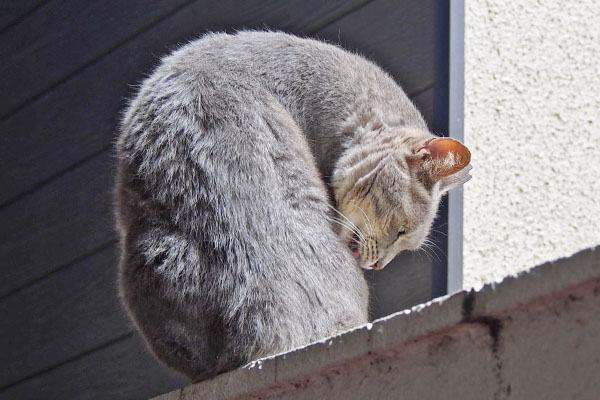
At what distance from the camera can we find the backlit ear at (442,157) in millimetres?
1784

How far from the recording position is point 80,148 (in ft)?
8.31

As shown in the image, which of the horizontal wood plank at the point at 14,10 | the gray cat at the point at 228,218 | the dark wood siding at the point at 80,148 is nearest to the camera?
the gray cat at the point at 228,218

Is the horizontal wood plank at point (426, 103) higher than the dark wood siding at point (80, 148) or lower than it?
higher

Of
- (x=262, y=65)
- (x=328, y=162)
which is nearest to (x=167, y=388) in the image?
(x=328, y=162)

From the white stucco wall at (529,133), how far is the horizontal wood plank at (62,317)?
38.8 inches

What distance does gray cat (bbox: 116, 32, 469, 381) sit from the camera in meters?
1.50

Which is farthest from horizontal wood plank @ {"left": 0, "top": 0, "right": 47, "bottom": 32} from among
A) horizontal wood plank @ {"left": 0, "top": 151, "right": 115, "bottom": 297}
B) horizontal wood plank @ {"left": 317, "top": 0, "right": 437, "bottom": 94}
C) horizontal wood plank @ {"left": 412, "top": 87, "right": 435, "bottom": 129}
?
horizontal wood plank @ {"left": 412, "top": 87, "right": 435, "bottom": 129}

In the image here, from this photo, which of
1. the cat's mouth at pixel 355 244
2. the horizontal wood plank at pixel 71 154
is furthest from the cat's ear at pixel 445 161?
the horizontal wood plank at pixel 71 154

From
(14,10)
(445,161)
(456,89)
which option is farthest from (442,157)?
(14,10)

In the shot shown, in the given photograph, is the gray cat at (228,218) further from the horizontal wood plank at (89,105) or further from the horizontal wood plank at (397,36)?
the horizontal wood plank at (89,105)

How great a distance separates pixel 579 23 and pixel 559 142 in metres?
0.29

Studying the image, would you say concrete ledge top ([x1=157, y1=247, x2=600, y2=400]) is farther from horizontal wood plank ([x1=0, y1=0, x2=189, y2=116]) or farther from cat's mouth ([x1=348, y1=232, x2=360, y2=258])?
horizontal wood plank ([x1=0, y1=0, x2=189, y2=116])

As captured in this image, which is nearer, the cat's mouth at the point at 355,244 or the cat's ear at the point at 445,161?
the cat's ear at the point at 445,161

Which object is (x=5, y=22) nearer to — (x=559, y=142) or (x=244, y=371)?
(x=559, y=142)
